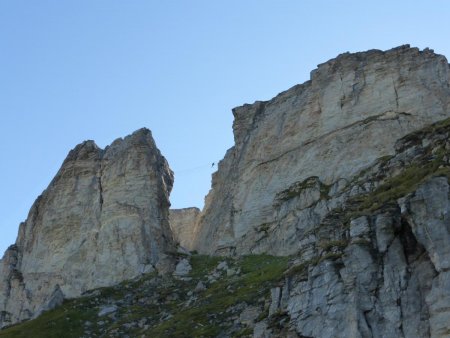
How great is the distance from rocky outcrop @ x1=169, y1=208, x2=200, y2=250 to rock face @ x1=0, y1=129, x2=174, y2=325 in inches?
958

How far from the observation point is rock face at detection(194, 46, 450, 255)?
10012 centimetres

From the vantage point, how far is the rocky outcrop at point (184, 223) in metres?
150

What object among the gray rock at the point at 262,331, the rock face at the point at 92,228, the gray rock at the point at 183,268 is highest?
the rock face at the point at 92,228

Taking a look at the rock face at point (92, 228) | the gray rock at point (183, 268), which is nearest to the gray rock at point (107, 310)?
the gray rock at point (183, 268)

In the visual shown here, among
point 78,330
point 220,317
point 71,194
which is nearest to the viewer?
point 220,317

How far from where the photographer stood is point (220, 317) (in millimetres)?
71000

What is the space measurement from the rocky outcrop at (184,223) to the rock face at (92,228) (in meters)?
24.3

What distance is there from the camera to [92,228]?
387 ft

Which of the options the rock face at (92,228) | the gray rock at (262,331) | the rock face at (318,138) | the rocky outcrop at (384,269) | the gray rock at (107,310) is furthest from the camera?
the rock face at (92,228)

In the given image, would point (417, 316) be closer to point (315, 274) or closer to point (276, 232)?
point (315, 274)

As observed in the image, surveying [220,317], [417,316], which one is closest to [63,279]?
[220,317]

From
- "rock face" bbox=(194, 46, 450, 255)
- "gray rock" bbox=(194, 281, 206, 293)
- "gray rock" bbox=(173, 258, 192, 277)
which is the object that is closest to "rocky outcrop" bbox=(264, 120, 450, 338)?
"gray rock" bbox=(194, 281, 206, 293)

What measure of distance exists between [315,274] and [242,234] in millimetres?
58202

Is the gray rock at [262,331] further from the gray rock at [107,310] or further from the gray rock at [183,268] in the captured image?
the gray rock at [183,268]
